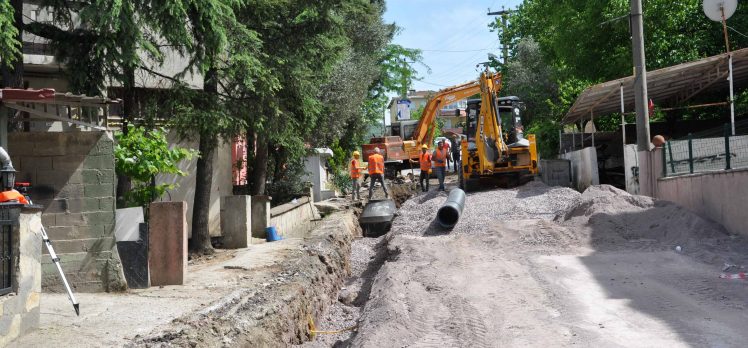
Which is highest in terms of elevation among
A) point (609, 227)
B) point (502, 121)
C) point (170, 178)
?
point (502, 121)

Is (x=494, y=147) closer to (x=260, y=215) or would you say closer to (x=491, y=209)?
(x=491, y=209)

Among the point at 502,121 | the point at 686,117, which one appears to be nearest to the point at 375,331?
the point at 502,121

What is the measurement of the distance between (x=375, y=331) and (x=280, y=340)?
1856 mm

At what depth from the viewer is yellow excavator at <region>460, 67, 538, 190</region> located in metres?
21.2

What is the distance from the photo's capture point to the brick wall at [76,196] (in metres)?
10.5

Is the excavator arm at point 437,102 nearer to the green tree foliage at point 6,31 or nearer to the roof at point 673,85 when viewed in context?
the roof at point 673,85

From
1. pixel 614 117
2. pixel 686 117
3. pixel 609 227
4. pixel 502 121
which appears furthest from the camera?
pixel 614 117

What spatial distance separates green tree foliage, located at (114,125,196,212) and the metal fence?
9571 millimetres

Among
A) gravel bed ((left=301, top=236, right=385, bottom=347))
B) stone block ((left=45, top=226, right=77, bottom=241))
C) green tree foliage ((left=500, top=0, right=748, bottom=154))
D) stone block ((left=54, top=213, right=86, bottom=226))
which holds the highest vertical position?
green tree foliage ((left=500, top=0, right=748, bottom=154))

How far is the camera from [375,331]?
839cm

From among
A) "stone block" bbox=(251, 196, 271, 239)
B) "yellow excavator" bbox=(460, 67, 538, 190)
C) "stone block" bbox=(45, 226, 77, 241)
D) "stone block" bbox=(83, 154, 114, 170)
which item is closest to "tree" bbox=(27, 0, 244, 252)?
"stone block" bbox=(83, 154, 114, 170)

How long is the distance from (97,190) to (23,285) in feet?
9.98

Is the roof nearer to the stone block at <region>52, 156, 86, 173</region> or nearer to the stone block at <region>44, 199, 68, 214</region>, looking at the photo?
the stone block at <region>52, 156, 86, 173</region>

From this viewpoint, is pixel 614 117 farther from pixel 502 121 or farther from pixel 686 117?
pixel 502 121
